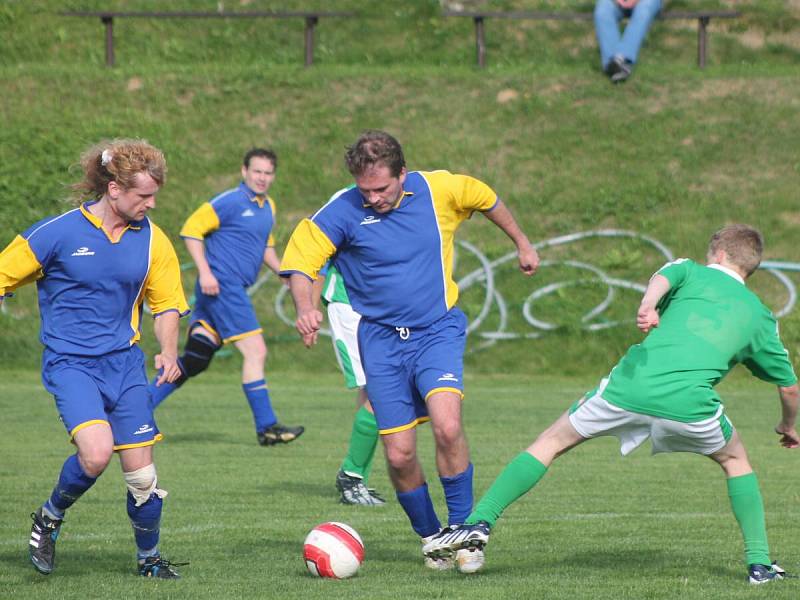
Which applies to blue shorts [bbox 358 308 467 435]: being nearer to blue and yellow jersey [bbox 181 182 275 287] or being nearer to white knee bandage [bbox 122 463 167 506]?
white knee bandage [bbox 122 463 167 506]

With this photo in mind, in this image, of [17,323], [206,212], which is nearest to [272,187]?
[17,323]

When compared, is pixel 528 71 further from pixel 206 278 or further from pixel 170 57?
pixel 206 278

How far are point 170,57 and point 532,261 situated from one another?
16.0m

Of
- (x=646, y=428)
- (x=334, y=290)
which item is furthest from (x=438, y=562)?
(x=334, y=290)

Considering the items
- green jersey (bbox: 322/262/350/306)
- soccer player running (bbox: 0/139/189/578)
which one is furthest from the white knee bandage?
green jersey (bbox: 322/262/350/306)

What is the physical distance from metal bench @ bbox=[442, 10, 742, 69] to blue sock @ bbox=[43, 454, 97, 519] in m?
14.7

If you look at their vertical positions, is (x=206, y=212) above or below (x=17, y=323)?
above

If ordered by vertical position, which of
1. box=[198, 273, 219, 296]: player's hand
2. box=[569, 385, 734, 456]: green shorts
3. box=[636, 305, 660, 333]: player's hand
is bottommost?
box=[198, 273, 219, 296]: player's hand

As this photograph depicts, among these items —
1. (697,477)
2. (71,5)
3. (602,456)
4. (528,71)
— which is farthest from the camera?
(71,5)

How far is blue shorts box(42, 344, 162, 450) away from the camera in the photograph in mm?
5879

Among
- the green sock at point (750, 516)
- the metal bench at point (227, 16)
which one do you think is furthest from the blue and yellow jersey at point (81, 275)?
the metal bench at point (227, 16)

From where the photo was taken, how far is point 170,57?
2158cm

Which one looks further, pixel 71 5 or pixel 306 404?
pixel 71 5

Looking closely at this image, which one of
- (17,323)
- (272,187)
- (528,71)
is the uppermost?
(528,71)
